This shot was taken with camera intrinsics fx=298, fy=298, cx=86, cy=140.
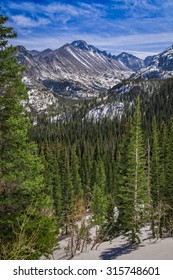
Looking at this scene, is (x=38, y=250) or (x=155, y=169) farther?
(x=155, y=169)

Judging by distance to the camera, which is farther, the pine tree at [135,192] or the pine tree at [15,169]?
the pine tree at [135,192]

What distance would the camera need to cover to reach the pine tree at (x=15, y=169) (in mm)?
13617

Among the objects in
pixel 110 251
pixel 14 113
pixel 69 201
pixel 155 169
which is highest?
pixel 14 113

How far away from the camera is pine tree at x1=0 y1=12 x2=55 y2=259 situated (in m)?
13.6

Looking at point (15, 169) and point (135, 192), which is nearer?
point (15, 169)

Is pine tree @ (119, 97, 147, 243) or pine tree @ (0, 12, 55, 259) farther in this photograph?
pine tree @ (119, 97, 147, 243)

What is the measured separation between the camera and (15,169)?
14.0m

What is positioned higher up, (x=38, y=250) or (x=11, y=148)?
(x=11, y=148)

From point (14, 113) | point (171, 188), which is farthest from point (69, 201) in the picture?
point (14, 113)

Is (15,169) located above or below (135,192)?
above

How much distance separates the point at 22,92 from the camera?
1469 cm
